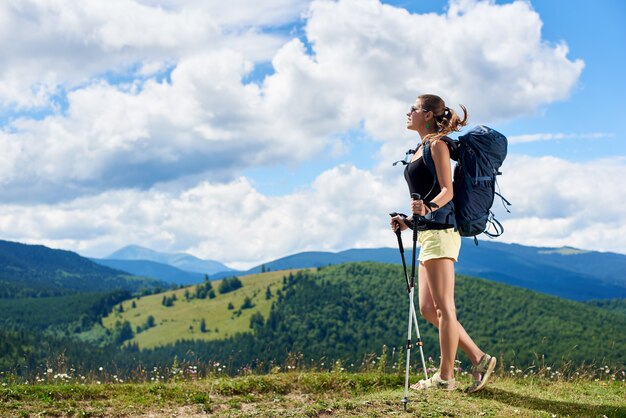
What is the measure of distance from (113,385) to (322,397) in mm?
3441

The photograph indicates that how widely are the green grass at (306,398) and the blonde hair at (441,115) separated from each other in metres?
3.68

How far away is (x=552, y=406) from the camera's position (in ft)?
28.1

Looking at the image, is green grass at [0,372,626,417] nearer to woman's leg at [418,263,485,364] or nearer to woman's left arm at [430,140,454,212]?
woman's leg at [418,263,485,364]

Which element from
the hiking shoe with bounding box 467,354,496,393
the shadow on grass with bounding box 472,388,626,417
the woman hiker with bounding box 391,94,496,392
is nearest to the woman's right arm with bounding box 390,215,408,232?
the woman hiker with bounding box 391,94,496,392

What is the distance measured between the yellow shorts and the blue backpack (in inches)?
5.2

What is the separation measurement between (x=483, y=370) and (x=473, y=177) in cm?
278

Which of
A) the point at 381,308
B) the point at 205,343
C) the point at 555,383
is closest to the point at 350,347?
the point at 381,308

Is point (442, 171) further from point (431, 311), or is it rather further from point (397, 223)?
point (431, 311)

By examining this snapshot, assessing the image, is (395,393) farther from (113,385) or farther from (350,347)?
(350,347)

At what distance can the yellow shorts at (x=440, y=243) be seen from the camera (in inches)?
318

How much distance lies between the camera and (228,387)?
9695 mm

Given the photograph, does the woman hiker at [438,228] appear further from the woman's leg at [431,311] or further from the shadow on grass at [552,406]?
the shadow on grass at [552,406]

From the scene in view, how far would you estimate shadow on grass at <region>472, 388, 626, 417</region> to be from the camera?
8.36 meters

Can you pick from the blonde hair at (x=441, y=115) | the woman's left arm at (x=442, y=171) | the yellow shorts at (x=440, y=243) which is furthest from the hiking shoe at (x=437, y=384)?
the blonde hair at (x=441, y=115)
